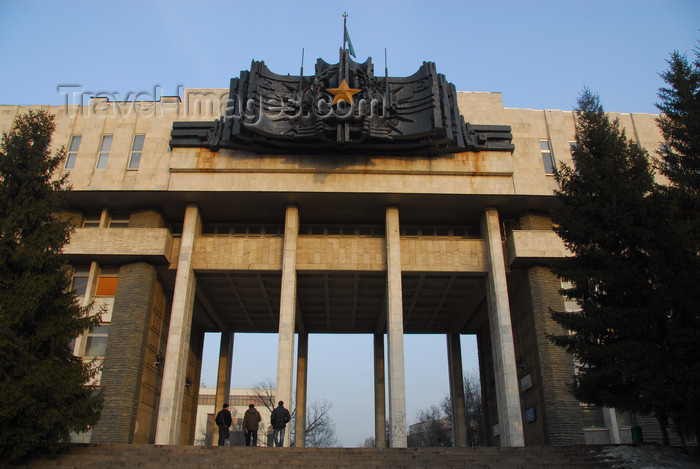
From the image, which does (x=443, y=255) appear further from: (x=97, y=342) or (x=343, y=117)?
(x=97, y=342)

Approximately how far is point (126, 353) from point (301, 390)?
1217 cm

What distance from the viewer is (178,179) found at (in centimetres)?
2261

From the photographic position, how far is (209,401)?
270 ft

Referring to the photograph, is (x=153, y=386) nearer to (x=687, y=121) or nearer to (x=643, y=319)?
(x=643, y=319)

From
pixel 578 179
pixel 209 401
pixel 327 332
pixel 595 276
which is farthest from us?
pixel 209 401

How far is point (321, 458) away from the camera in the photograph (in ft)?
45.3

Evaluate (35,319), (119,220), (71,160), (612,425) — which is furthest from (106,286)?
(612,425)

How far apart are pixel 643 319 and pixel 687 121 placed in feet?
16.6

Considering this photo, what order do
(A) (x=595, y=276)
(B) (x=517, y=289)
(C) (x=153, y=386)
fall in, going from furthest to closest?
1. (B) (x=517, y=289)
2. (C) (x=153, y=386)
3. (A) (x=595, y=276)

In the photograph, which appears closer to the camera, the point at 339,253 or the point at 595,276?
the point at 595,276

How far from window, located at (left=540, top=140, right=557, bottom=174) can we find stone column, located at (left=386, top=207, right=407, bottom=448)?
6829 mm

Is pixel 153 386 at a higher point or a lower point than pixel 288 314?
lower

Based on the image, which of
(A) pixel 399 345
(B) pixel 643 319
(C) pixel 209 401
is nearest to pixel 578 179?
(B) pixel 643 319

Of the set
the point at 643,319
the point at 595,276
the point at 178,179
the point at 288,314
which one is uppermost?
the point at 178,179
